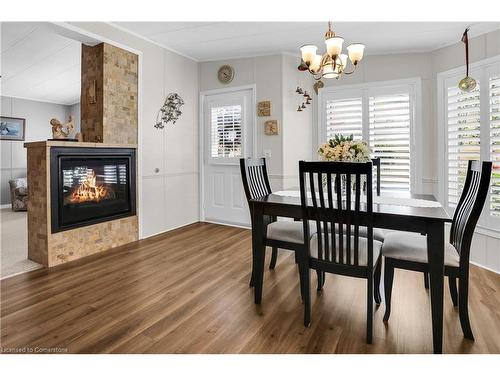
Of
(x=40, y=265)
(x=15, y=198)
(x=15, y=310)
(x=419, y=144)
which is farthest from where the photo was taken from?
(x=15, y=198)

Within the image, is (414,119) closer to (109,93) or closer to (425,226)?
(425,226)

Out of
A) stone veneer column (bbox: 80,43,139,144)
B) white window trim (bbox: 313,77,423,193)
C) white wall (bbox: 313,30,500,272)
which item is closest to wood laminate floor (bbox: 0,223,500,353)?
white wall (bbox: 313,30,500,272)

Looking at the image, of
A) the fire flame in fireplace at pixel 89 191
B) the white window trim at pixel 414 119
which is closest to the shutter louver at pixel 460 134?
the white window trim at pixel 414 119

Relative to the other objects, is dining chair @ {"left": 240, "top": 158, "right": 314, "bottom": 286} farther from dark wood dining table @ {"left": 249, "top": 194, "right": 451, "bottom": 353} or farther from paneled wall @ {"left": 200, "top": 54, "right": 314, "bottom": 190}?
paneled wall @ {"left": 200, "top": 54, "right": 314, "bottom": 190}

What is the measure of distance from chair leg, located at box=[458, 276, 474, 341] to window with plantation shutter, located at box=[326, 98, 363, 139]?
113 inches

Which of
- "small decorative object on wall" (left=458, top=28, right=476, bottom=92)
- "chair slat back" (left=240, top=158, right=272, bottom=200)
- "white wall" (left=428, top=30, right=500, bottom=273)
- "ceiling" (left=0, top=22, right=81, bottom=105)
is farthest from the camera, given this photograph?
"ceiling" (left=0, top=22, right=81, bottom=105)

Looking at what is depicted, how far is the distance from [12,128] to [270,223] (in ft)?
23.7

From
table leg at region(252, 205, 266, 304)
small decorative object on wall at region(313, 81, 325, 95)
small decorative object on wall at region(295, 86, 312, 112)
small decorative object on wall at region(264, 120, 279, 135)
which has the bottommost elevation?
table leg at region(252, 205, 266, 304)

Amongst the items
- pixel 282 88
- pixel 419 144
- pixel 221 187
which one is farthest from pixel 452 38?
pixel 221 187

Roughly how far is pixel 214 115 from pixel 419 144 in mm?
3029

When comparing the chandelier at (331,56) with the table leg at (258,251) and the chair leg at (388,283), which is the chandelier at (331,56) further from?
the chair leg at (388,283)

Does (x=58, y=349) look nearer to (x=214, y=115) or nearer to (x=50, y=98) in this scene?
(x=214, y=115)

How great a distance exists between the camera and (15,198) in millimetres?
6453

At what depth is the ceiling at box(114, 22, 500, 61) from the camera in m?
3.54
